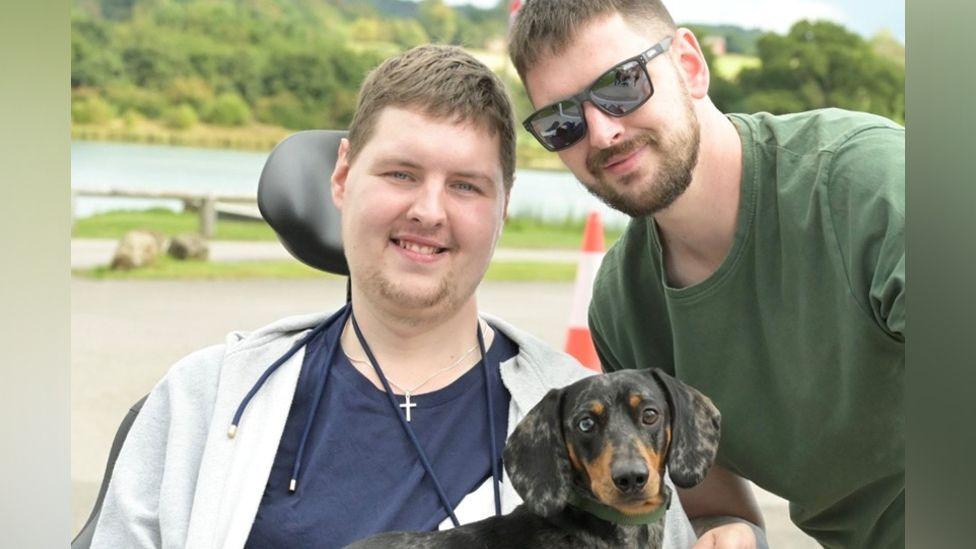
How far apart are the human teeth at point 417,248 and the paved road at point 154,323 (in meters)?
2.35

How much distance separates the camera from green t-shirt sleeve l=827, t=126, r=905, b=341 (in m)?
2.01

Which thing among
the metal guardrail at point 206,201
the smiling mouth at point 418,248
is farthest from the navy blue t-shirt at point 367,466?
the metal guardrail at point 206,201

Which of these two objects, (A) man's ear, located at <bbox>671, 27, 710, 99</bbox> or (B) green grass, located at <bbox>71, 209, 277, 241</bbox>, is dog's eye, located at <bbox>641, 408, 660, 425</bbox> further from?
(B) green grass, located at <bbox>71, 209, 277, 241</bbox>

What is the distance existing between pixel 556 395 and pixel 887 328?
781mm

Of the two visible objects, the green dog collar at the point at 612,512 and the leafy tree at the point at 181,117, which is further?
the leafy tree at the point at 181,117

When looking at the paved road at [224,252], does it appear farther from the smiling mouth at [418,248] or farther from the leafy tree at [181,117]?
the leafy tree at [181,117]

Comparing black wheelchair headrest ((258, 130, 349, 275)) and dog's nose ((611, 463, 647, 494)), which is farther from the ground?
black wheelchair headrest ((258, 130, 349, 275))

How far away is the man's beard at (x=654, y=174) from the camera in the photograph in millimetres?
1972

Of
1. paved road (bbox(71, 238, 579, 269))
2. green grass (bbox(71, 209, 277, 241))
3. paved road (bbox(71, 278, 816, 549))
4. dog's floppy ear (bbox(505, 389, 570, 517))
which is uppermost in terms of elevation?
dog's floppy ear (bbox(505, 389, 570, 517))

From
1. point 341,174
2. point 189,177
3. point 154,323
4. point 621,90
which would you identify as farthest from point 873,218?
point 154,323

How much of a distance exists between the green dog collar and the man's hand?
0.34m

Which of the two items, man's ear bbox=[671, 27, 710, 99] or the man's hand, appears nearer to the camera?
the man's hand

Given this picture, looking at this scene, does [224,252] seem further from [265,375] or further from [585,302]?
[265,375]

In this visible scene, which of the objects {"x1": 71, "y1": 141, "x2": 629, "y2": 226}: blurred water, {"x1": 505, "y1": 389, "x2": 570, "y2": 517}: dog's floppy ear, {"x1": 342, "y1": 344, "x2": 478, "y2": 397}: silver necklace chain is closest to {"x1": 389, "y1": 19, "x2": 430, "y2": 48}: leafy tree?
{"x1": 71, "y1": 141, "x2": 629, "y2": 226}: blurred water
